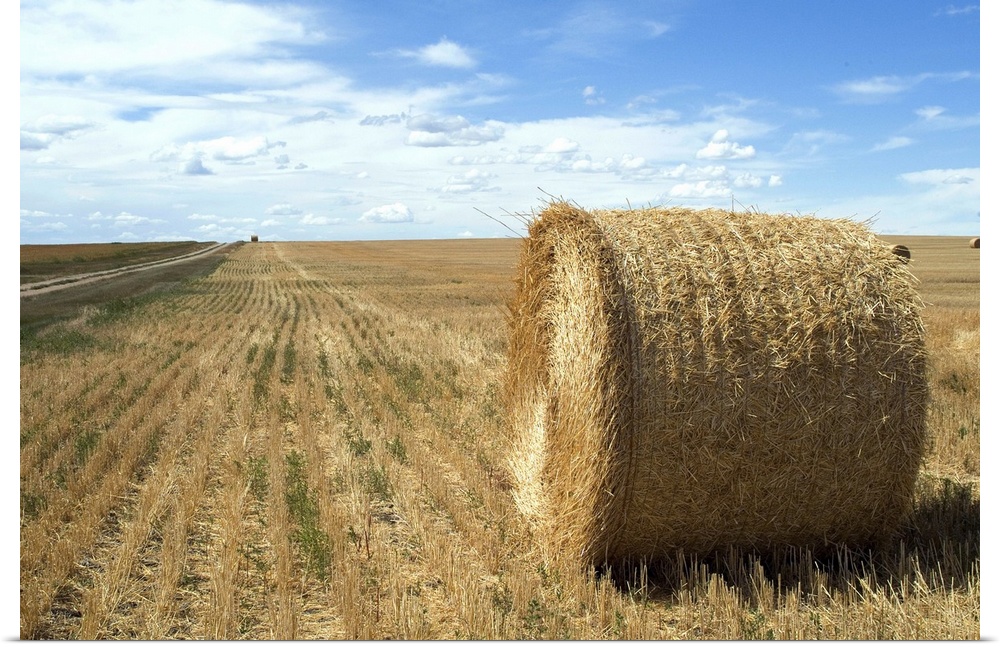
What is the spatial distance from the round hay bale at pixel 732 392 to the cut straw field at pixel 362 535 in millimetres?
Result: 259

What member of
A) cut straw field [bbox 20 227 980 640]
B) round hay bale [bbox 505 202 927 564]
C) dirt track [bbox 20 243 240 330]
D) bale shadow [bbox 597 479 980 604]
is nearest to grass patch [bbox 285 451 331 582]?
cut straw field [bbox 20 227 980 640]

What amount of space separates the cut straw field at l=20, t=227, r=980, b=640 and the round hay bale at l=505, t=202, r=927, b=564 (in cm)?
26

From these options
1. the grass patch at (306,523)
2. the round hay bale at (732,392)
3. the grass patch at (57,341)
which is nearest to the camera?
the round hay bale at (732,392)

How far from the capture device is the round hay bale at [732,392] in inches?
195

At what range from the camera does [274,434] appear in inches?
341

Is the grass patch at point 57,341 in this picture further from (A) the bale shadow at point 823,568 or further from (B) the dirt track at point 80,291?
(A) the bale shadow at point 823,568

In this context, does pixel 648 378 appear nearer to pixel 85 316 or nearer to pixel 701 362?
pixel 701 362

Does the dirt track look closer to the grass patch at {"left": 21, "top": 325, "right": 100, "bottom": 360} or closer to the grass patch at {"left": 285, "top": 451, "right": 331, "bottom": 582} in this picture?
the grass patch at {"left": 21, "top": 325, "right": 100, "bottom": 360}

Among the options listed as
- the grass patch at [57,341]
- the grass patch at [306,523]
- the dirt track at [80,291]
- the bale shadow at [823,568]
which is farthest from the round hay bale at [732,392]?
the dirt track at [80,291]

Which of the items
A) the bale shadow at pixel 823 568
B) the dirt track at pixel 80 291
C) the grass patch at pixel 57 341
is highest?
the dirt track at pixel 80 291

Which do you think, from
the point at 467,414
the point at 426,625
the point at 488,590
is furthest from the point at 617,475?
the point at 467,414

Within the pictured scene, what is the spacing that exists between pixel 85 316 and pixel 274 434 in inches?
539

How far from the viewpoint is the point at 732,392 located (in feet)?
16.3

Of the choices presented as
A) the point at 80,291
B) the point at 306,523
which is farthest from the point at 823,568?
the point at 80,291
